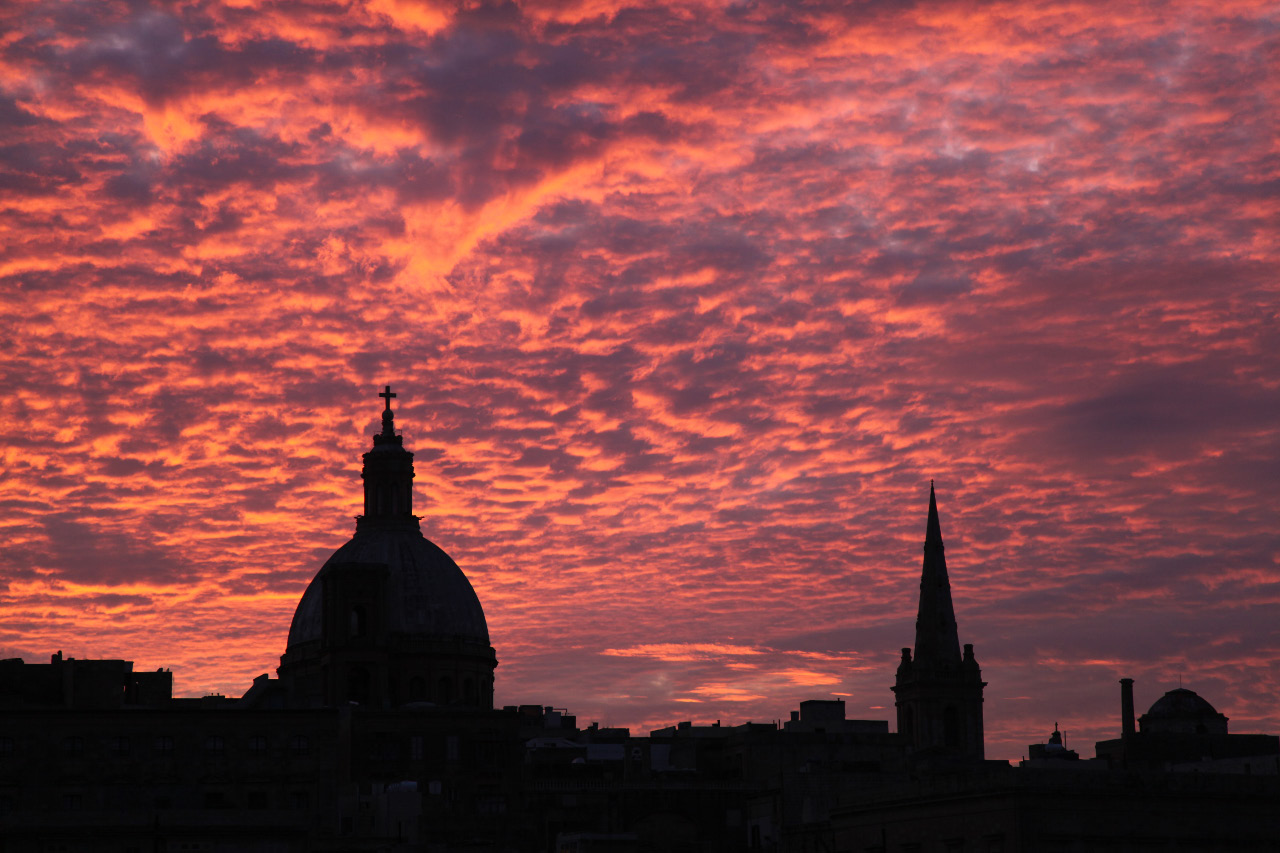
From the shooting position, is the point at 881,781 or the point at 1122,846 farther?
the point at 881,781

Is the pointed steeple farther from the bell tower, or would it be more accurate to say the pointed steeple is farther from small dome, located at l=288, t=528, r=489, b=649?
small dome, located at l=288, t=528, r=489, b=649

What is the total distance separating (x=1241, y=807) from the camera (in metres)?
95.8

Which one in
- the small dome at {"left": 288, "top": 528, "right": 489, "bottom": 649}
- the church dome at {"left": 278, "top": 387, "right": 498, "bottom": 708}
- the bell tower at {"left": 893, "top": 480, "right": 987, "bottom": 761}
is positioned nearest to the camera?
the church dome at {"left": 278, "top": 387, "right": 498, "bottom": 708}

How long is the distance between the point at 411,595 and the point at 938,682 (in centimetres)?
4047

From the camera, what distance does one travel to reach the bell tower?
161250 millimetres

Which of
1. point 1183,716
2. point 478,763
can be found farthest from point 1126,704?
point 478,763

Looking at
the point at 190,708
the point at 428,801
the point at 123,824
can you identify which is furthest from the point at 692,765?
the point at 123,824

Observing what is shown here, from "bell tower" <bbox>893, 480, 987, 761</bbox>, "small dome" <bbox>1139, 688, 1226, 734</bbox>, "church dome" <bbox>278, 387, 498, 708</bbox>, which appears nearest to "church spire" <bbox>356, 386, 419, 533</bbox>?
"church dome" <bbox>278, 387, 498, 708</bbox>

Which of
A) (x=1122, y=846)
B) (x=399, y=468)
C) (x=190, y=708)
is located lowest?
(x=1122, y=846)

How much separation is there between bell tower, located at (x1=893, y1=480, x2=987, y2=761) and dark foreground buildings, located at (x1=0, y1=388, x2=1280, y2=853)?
213mm

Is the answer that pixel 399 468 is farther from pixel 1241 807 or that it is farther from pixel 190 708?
pixel 1241 807

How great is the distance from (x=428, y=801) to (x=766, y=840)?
19.5m

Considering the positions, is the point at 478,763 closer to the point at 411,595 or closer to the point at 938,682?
the point at 411,595

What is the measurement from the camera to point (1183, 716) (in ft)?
522
